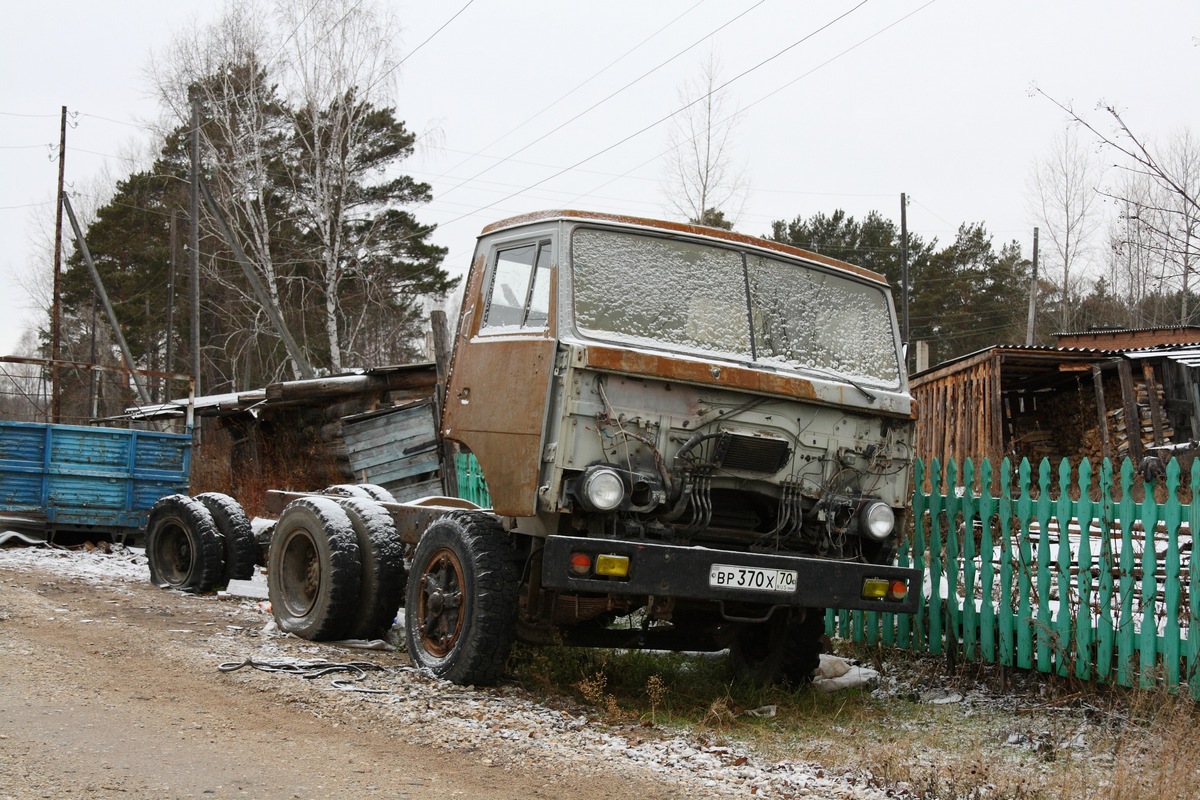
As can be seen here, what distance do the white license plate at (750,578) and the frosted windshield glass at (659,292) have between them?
1240mm

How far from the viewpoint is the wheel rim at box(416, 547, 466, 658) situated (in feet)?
20.5

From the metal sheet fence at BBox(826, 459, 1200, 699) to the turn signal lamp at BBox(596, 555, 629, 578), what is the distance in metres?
2.16

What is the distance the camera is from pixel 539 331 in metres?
6.05

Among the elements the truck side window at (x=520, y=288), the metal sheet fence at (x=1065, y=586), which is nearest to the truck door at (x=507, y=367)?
the truck side window at (x=520, y=288)

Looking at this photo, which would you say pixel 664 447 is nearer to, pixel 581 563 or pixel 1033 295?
pixel 581 563

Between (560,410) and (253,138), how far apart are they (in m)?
A: 25.5

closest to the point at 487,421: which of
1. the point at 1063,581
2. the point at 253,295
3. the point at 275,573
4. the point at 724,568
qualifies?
the point at 724,568

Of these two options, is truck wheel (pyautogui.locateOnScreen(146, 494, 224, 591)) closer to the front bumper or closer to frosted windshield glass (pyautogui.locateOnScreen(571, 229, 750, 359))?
frosted windshield glass (pyautogui.locateOnScreen(571, 229, 750, 359))

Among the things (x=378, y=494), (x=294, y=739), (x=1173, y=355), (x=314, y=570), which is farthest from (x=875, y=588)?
(x=1173, y=355)

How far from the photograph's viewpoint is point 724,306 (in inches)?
250

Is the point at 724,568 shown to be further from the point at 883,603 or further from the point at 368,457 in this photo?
the point at 368,457

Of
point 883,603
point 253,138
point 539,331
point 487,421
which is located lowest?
point 883,603

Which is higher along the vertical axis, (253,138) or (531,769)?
(253,138)

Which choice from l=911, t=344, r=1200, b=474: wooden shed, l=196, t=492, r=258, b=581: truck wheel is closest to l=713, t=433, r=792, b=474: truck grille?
l=196, t=492, r=258, b=581: truck wheel
